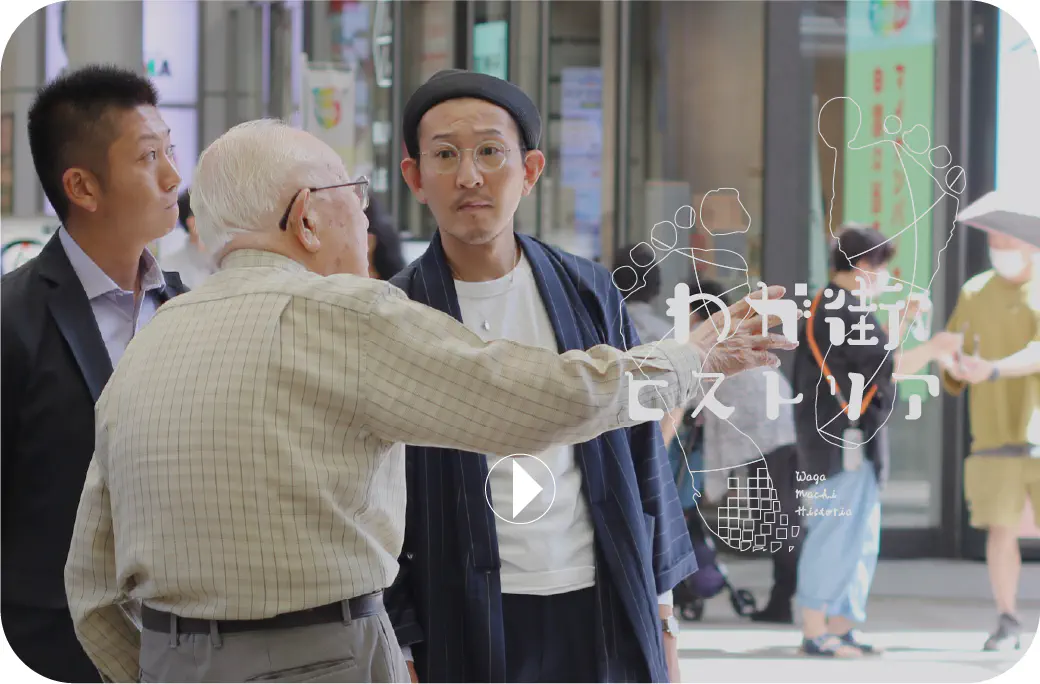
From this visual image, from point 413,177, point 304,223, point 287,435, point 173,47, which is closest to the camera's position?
point 287,435

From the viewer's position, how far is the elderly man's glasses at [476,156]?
6.59ft

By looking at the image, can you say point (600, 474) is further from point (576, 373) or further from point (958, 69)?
point (958, 69)

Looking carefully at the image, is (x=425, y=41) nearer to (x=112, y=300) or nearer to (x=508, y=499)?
(x=112, y=300)

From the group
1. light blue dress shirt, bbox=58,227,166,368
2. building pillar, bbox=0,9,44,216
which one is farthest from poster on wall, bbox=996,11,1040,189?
building pillar, bbox=0,9,44,216

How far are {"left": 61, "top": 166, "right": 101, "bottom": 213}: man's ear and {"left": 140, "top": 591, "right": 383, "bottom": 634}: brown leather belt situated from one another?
3.10 feet

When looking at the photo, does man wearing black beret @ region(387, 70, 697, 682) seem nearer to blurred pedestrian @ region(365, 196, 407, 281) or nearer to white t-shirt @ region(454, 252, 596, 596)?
white t-shirt @ region(454, 252, 596, 596)

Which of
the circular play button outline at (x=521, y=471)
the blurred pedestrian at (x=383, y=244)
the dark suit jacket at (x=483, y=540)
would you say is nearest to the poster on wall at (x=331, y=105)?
the blurred pedestrian at (x=383, y=244)

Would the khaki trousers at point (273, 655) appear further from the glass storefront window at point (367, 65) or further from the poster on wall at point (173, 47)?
the poster on wall at point (173, 47)

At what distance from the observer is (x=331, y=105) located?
2354mm

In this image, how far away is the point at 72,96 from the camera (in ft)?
7.25

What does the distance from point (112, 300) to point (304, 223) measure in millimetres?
732

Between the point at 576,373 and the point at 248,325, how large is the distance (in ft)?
1.41

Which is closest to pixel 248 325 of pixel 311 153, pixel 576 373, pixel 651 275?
pixel 311 153

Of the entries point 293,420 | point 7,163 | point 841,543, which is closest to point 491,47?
point 7,163
